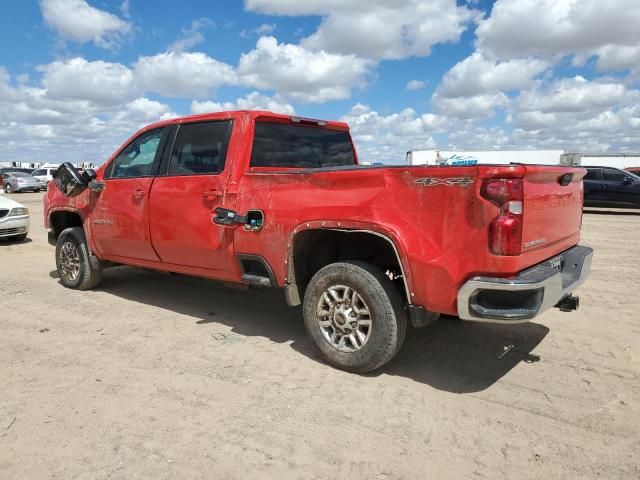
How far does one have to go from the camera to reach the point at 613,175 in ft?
53.6

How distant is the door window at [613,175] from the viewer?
1629 centimetres

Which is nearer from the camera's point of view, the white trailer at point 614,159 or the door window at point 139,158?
the door window at point 139,158

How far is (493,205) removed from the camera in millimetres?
3021

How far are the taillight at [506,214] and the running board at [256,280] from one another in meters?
1.90

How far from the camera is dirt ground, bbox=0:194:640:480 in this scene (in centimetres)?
271

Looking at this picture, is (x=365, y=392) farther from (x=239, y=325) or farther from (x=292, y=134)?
(x=292, y=134)

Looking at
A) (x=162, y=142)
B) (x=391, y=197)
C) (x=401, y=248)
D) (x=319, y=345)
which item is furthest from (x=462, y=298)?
(x=162, y=142)

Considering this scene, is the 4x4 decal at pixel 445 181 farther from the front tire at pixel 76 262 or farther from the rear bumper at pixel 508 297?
the front tire at pixel 76 262

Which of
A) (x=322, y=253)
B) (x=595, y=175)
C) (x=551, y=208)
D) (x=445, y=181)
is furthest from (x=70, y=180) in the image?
(x=595, y=175)

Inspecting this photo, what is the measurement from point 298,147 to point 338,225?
1.56 meters

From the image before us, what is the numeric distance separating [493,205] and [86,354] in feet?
11.1

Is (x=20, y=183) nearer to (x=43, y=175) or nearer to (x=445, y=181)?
(x=43, y=175)

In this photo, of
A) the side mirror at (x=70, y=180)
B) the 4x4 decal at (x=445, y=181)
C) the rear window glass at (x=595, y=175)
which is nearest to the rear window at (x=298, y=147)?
the 4x4 decal at (x=445, y=181)

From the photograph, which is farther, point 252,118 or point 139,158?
point 139,158
